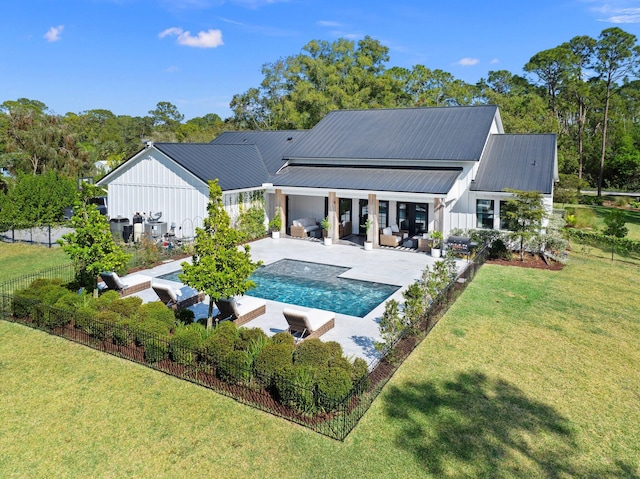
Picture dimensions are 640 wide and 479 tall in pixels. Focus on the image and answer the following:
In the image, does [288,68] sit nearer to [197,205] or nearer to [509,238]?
[197,205]

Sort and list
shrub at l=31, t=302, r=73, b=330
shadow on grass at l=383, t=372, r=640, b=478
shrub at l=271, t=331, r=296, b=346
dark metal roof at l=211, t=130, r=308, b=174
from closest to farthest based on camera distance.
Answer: shadow on grass at l=383, t=372, r=640, b=478, shrub at l=271, t=331, r=296, b=346, shrub at l=31, t=302, r=73, b=330, dark metal roof at l=211, t=130, r=308, b=174

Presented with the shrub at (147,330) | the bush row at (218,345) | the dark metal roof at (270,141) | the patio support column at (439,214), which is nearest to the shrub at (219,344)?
the bush row at (218,345)

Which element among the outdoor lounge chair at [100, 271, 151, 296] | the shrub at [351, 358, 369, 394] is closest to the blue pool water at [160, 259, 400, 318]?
the outdoor lounge chair at [100, 271, 151, 296]

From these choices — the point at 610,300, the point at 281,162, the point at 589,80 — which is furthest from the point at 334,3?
the point at 589,80

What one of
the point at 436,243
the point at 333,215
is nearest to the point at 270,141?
the point at 333,215

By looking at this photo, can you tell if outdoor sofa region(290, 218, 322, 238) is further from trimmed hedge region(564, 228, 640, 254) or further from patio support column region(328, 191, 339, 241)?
trimmed hedge region(564, 228, 640, 254)

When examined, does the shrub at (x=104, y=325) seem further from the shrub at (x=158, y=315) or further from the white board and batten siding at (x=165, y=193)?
the white board and batten siding at (x=165, y=193)
